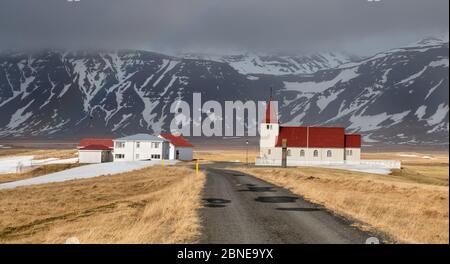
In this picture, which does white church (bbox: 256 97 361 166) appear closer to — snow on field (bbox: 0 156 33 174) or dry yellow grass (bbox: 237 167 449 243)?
snow on field (bbox: 0 156 33 174)

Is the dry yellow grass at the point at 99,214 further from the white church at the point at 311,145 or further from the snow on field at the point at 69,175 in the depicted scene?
the white church at the point at 311,145

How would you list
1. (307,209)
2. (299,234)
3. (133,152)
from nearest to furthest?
(299,234), (307,209), (133,152)

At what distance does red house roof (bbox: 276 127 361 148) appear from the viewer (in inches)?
4286

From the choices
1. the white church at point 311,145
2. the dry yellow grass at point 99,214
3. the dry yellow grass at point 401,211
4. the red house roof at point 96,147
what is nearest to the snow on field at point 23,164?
the red house roof at point 96,147

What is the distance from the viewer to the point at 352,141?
111 meters

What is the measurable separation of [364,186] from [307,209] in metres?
22.4

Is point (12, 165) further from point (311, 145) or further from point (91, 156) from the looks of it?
point (311, 145)

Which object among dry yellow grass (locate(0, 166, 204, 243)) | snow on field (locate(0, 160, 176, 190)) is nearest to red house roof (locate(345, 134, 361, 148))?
snow on field (locate(0, 160, 176, 190))

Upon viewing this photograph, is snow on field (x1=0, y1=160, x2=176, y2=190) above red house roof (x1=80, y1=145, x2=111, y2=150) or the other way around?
the other way around
